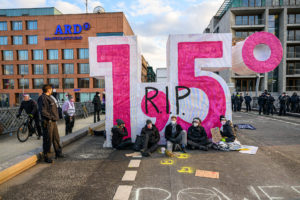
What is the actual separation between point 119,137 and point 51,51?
40227 mm

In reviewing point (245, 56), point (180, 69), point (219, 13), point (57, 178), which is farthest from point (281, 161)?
point (219, 13)

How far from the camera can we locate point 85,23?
37781mm

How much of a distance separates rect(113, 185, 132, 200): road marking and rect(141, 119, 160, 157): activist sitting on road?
1.85 meters

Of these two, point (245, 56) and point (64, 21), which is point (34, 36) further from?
point (245, 56)

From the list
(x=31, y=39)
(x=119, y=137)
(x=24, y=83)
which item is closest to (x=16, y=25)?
(x=31, y=39)

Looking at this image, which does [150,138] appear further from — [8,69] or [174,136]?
[8,69]

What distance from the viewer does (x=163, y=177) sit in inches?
147

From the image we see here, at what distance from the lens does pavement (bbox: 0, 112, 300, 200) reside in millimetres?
3082

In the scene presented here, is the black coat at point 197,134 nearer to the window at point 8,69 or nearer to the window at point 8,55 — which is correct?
the window at point 8,69

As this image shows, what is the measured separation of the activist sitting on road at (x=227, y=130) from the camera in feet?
19.4

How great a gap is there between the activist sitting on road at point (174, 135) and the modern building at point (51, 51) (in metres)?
33.2

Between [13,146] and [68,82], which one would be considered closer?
[13,146]

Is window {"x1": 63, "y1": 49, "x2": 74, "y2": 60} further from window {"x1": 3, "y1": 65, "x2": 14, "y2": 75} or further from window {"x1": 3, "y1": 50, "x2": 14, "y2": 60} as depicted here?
window {"x1": 3, "y1": 65, "x2": 14, "y2": 75}

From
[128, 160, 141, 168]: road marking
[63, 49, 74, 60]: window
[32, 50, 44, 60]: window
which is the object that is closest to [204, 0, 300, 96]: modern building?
[128, 160, 141, 168]: road marking
